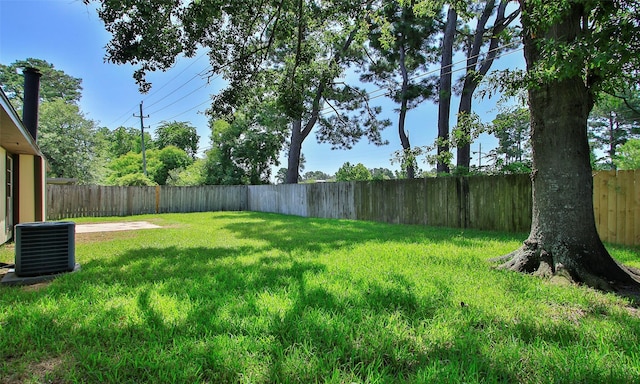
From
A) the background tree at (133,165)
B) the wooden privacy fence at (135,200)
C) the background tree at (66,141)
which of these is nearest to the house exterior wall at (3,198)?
the wooden privacy fence at (135,200)

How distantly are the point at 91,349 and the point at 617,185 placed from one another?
23.6 ft

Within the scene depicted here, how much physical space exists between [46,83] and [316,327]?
34.0 metres

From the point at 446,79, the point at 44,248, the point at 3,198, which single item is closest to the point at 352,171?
the point at 446,79

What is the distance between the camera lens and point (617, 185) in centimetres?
525

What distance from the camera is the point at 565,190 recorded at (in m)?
3.34

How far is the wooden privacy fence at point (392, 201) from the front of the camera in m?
5.32

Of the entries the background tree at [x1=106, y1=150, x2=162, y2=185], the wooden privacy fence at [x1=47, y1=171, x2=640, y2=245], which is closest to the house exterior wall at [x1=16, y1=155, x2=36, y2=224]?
the wooden privacy fence at [x1=47, y1=171, x2=640, y2=245]

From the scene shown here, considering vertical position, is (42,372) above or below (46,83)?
below

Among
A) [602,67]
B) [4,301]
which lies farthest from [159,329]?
[602,67]

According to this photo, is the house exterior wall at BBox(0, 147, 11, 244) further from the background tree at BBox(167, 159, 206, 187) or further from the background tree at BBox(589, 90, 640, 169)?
the background tree at BBox(589, 90, 640, 169)

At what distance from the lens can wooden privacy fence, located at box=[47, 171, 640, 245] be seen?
532 cm

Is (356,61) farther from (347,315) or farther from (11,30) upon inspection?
(347,315)

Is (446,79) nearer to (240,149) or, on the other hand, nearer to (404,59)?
(404,59)

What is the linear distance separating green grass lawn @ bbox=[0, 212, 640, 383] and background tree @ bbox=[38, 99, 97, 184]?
1839 cm
